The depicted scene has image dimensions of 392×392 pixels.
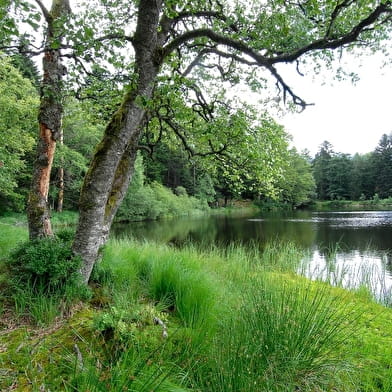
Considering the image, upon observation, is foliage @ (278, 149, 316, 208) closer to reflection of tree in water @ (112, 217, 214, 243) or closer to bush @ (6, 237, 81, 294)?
reflection of tree in water @ (112, 217, 214, 243)

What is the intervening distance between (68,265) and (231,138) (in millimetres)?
2728

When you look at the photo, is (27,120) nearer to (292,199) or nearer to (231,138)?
(231,138)

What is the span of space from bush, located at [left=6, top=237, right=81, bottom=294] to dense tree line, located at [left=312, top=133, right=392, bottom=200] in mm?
65244

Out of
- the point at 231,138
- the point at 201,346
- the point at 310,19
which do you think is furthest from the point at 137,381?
the point at 310,19

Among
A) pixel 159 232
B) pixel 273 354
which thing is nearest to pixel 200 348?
pixel 273 354

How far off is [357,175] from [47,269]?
72.0m

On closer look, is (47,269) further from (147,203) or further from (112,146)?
(147,203)

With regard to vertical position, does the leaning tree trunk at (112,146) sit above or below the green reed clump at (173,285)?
above

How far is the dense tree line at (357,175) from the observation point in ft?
197

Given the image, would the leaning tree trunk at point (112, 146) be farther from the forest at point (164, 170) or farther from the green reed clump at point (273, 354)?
the green reed clump at point (273, 354)

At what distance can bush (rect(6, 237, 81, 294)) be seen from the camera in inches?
117

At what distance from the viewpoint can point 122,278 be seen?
3.80m

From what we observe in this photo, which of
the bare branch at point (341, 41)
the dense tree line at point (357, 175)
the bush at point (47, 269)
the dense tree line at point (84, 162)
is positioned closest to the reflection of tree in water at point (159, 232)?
the dense tree line at point (84, 162)

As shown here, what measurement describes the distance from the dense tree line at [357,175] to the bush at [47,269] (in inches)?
2569
